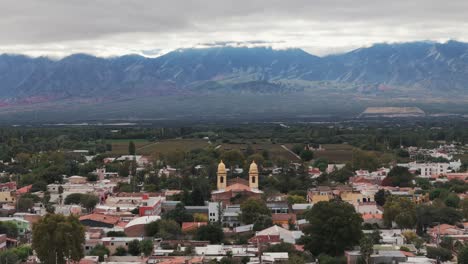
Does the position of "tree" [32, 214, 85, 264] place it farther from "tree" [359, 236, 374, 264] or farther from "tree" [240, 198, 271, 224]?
"tree" [240, 198, 271, 224]

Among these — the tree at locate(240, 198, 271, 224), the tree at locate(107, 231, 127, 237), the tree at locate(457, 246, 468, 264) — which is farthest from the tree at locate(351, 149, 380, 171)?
the tree at locate(457, 246, 468, 264)

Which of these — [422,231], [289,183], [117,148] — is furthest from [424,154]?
[422,231]

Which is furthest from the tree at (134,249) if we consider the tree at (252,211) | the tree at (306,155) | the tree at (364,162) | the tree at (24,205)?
the tree at (306,155)

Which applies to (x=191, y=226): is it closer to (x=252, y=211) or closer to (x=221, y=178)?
(x=252, y=211)

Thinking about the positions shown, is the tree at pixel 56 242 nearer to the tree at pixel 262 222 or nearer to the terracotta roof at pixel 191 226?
the terracotta roof at pixel 191 226

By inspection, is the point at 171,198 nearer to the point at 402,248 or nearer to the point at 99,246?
the point at 99,246

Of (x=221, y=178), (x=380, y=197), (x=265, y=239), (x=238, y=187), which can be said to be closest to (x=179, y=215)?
(x=265, y=239)
